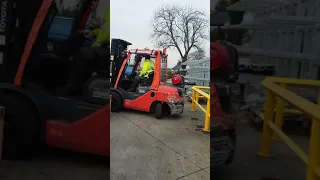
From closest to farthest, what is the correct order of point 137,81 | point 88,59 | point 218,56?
point 218,56, point 88,59, point 137,81

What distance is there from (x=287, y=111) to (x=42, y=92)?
114 cm

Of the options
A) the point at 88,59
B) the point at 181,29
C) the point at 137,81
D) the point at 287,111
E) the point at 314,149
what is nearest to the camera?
the point at 314,149

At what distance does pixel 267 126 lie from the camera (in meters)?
1.17

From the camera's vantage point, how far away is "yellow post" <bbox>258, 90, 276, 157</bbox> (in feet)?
3.75

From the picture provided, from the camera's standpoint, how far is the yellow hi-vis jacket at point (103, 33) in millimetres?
→ 1420

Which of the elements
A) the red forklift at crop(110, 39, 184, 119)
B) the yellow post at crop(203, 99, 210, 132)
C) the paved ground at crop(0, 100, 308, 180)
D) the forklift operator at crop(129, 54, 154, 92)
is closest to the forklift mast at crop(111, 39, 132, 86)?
the red forklift at crop(110, 39, 184, 119)

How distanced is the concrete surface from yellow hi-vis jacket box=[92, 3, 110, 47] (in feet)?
1.16

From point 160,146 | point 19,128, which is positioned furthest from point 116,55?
point 19,128

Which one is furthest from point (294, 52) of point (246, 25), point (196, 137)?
point (196, 137)

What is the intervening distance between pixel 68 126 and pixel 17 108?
27 centimetres

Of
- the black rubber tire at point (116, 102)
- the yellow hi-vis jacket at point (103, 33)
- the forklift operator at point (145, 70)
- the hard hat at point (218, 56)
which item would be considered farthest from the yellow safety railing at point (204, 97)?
the yellow hi-vis jacket at point (103, 33)

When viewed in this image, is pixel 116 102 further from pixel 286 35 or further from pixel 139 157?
pixel 286 35

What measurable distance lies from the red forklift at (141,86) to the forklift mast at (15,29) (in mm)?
378

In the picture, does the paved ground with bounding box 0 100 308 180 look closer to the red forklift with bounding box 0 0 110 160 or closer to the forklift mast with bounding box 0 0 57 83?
the red forklift with bounding box 0 0 110 160
